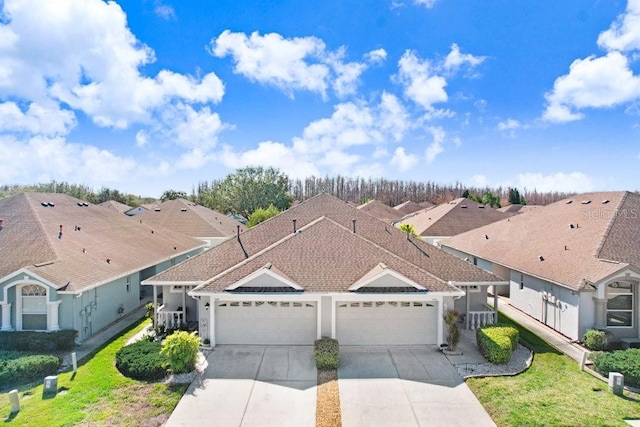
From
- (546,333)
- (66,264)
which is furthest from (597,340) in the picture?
(66,264)

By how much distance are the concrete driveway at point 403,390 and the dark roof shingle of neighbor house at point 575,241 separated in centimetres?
683

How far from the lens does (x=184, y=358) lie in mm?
11930

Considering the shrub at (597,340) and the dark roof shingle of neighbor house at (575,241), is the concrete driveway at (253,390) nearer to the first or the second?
the shrub at (597,340)

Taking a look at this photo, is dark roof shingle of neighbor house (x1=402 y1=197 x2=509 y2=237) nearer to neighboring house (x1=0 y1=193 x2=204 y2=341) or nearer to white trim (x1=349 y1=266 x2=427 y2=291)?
white trim (x1=349 y1=266 x2=427 y2=291)

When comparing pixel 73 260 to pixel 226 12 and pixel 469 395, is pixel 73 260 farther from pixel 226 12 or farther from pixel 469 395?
pixel 469 395

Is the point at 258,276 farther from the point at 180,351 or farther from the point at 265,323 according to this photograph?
the point at 180,351

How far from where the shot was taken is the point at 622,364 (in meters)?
11.7

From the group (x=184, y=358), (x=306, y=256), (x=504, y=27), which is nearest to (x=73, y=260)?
(x=184, y=358)

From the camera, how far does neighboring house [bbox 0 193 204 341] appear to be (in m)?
14.5

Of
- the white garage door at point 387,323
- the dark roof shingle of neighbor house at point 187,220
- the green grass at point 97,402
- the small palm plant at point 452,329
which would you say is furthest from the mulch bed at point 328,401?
the dark roof shingle of neighbor house at point 187,220

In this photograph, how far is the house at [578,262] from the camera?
14742 millimetres

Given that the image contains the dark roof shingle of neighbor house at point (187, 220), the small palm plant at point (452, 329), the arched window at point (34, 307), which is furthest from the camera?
the dark roof shingle of neighbor house at point (187, 220)

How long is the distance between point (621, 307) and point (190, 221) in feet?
108

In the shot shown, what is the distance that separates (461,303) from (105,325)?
16010 millimetres
